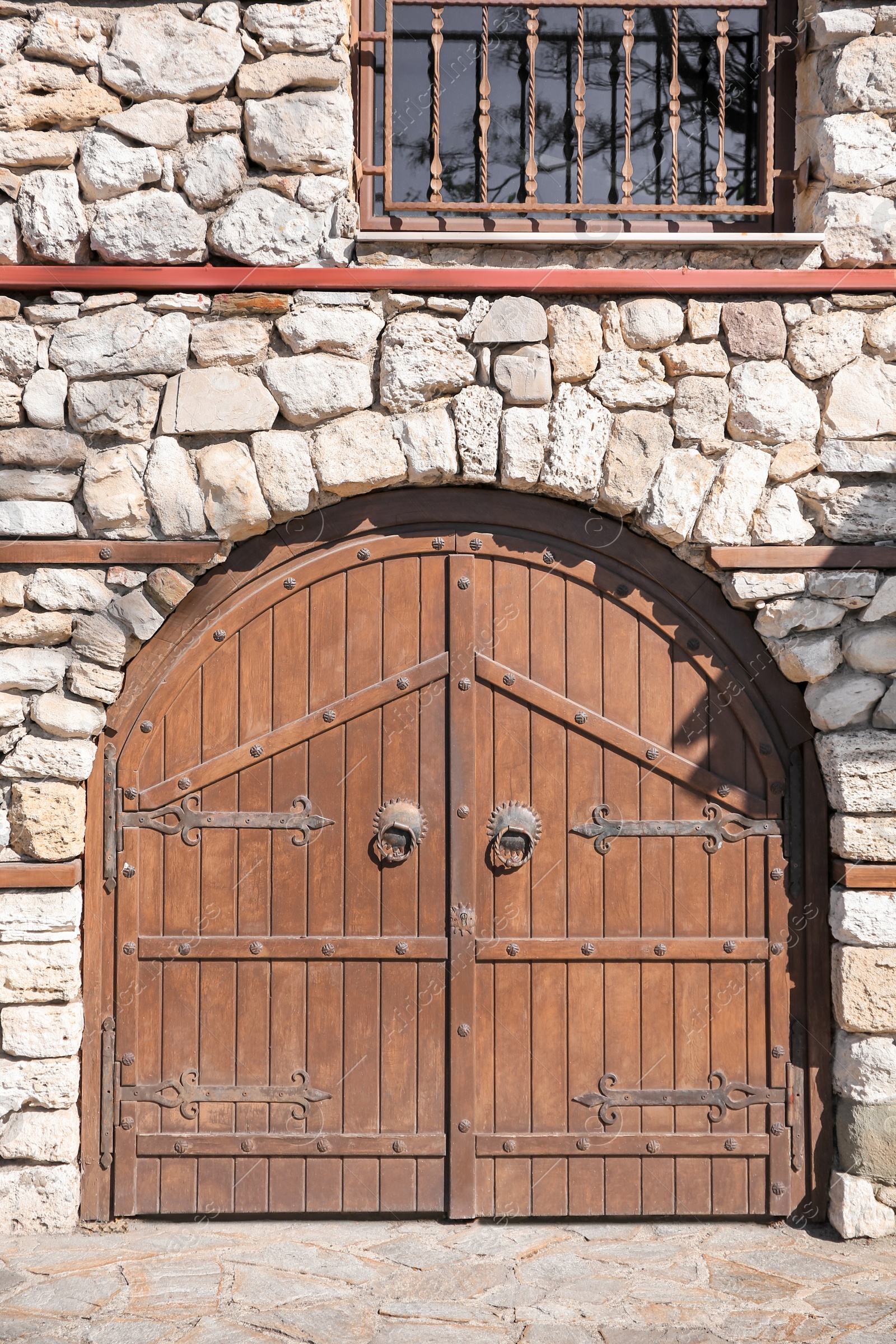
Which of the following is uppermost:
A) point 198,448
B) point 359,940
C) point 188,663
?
point 198,448

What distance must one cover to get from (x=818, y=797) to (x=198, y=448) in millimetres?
2118

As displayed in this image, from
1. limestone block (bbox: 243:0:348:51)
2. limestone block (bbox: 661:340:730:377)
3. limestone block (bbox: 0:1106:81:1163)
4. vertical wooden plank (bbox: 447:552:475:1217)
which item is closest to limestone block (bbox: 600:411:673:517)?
limestone block (bbox: 661:340:730:377)

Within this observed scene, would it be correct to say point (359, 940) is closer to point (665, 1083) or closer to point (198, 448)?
point (665, 1083)

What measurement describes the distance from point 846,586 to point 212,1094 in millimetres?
2397

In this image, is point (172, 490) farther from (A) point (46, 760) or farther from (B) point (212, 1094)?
(B) point (212, 1094)

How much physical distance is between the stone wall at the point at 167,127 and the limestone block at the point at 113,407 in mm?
369

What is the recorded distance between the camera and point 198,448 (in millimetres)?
3074

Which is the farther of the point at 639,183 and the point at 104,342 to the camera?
the point at 639,183

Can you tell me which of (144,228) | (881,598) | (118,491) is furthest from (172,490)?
(881,598)

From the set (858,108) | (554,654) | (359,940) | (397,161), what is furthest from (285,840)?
(858,108)

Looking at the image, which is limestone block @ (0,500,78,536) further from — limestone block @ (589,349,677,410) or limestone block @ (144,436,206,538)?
limestone block @ (589,349,677,410)

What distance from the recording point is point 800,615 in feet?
10.1

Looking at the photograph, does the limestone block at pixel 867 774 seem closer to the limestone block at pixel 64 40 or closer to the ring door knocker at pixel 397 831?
the ring door knocker at pixel 397 831

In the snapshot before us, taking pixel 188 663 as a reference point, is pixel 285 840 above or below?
below
